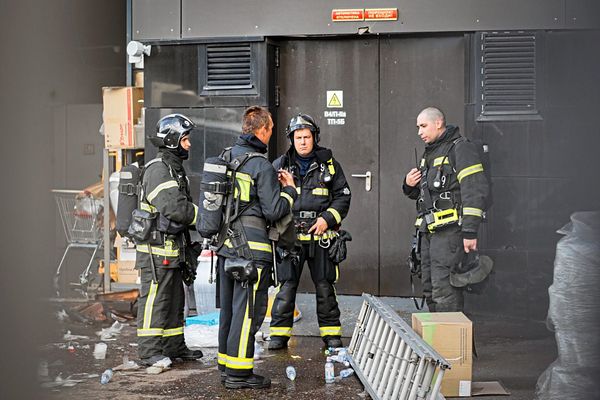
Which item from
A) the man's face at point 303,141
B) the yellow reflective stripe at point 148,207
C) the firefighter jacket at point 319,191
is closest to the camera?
the yellow reflective stripe at point 148,207

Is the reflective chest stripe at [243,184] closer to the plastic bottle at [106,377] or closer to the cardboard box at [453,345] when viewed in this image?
the cardboard box at [453,345]

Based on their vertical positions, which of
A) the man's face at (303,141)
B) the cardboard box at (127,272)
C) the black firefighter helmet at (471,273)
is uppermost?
the man's face at (303,141)

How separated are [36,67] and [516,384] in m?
5.31

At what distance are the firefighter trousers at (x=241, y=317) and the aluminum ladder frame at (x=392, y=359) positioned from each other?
848 mm

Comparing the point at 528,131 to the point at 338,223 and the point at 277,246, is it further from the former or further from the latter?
the point at 277,246

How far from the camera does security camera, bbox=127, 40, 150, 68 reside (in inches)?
377

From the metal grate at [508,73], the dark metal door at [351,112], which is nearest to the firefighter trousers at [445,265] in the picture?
the metal grate at [508,73]

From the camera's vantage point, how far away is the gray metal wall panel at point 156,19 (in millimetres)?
9617

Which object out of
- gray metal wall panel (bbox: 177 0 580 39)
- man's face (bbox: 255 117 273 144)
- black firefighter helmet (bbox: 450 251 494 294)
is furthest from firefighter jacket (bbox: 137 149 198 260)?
gray metal wall panel (bbox: 177 0 580 39)

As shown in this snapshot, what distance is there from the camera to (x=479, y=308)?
8.88 meters

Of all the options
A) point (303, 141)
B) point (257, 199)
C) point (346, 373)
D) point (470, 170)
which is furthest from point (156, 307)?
point (470, 170)

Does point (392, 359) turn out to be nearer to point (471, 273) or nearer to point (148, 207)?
point (471, 273)

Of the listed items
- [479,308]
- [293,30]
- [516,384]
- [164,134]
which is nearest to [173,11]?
[293,30]

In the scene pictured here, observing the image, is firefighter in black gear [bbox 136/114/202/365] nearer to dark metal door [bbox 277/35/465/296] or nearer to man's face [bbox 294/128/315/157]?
man's face [bbox 294/128/315/157]
